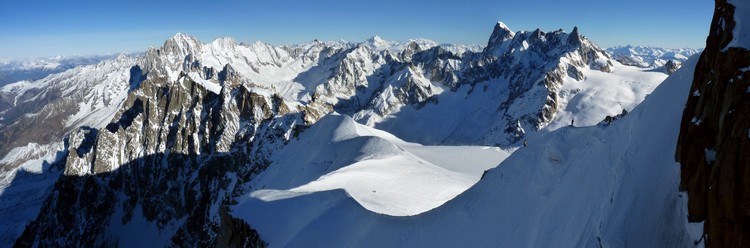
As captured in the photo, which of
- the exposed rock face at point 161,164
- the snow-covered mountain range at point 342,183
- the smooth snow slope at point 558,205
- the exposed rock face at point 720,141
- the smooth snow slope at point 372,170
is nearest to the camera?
the exposed rock face at point 720,141

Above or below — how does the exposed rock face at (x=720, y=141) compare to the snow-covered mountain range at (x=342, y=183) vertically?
above

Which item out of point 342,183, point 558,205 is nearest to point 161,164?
point 342,183

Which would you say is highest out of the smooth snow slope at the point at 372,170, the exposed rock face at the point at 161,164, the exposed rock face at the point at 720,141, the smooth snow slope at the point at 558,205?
the exposed rock face at the point at 720,141

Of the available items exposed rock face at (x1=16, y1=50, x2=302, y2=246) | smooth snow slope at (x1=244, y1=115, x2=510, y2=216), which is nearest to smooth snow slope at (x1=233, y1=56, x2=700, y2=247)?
smooth snow slope at (x1=244, y1=115, x2=510, y2=216)

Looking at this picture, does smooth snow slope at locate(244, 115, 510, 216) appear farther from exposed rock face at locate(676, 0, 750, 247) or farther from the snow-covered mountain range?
exposed rock face at locate(676, 0, 750, 247)

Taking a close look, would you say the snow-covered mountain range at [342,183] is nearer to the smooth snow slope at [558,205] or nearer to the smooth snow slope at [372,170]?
the smooth snow slope at [558,205]

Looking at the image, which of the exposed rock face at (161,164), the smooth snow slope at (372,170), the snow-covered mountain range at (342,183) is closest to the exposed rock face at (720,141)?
the snow-covered mountain range at (342,183)

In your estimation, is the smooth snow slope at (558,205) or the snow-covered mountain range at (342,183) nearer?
the smooth snow slope at (558,205)
